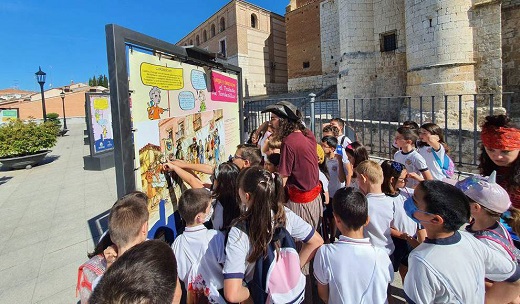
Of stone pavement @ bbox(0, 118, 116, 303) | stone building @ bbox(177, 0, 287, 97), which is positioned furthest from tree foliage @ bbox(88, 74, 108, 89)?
stone pavement @ bbox(0, 118, 116, 303)

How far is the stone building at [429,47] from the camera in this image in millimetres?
12781

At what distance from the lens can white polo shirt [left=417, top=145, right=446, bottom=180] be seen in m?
3.50

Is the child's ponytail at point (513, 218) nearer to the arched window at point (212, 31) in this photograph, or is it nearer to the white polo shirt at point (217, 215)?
the white polo shirt at point (217, 215)

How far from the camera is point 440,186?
1.70m

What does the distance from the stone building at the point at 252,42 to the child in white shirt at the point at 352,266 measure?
31474mm

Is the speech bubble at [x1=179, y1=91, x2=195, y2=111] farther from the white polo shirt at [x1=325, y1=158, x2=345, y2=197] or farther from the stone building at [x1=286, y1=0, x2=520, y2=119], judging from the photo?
the stone building at [x1=286, y1=0, x2=520, y2=119]

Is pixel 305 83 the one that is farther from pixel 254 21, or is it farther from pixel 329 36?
pixel 254 21

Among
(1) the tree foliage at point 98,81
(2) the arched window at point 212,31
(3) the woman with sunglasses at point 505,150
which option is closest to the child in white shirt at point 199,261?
(3) the woman with sunglasses at point 505,150

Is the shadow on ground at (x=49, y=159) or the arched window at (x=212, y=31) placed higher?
the arched window at (x=212, y=31)

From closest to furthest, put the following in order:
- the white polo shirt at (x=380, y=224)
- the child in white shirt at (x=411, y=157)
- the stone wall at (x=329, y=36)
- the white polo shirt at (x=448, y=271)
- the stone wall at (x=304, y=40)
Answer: the white polo shirt at (x=448, y=271)
the white polo shirt at (x=380, y=224)
the child in white shirt at (x=411, y=157)
the stone wall at (x=329, y=36)
the stone wall at (x=304, y=40)

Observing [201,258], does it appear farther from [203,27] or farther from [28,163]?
[203,27]

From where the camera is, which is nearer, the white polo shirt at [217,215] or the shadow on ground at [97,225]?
the white polo shirt at [217,215]

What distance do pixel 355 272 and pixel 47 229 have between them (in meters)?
4.60

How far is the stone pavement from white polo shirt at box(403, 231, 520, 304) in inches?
113
